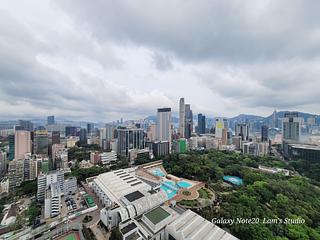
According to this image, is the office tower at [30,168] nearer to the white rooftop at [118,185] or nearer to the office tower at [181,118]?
the white rooftop at [118,185]

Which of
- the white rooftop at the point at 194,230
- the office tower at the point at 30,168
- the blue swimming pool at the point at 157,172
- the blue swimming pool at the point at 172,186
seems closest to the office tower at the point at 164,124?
the blue swimming pool at the point at 157,172

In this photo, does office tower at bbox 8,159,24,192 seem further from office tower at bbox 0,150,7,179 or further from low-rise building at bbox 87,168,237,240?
low-rise building at bbox 87,168,237,240

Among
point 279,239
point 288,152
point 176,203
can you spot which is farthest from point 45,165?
point 288,152

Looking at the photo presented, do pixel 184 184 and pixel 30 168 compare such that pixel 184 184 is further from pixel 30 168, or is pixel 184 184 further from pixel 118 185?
pixel 30 168

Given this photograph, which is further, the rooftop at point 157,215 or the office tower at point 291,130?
the office tower at point 291,130

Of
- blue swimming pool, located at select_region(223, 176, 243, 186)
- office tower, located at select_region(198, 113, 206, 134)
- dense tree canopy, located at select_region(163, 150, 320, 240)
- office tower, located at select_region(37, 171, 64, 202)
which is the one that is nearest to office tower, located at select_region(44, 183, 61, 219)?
office tower, located at select_region(37, 171, 64, 202)

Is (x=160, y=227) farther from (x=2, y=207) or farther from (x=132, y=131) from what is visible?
(x=132, y=131)
